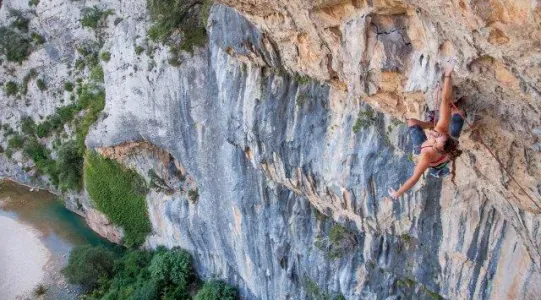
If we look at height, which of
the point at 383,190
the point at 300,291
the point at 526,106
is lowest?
the point at 300,291

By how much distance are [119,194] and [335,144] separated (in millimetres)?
11644

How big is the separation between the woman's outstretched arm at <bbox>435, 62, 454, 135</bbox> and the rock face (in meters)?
0.11

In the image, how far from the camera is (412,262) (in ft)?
26.5

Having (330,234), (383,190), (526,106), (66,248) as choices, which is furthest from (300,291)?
(66,248)

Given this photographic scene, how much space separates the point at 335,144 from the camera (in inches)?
314

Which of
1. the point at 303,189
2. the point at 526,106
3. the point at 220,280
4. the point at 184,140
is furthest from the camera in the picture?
the point at 220,280

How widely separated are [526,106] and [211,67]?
8685 millimetres

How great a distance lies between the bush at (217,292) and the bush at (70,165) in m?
7.85

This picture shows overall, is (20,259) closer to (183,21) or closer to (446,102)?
(183,21)

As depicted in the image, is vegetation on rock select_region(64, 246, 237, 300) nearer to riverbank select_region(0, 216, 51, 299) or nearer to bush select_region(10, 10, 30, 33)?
riverbank select_region(0, 216, 51, 299)

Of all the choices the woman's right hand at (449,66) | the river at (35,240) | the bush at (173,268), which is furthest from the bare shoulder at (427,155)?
the river at (35,240)

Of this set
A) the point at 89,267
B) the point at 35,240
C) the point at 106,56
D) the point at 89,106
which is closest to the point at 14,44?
the point at 89,106

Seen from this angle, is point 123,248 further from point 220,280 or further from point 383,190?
point 383,190

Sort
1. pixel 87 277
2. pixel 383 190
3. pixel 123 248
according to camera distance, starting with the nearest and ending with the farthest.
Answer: pixel 383 190
pixel 87 277
pixel 123 248
